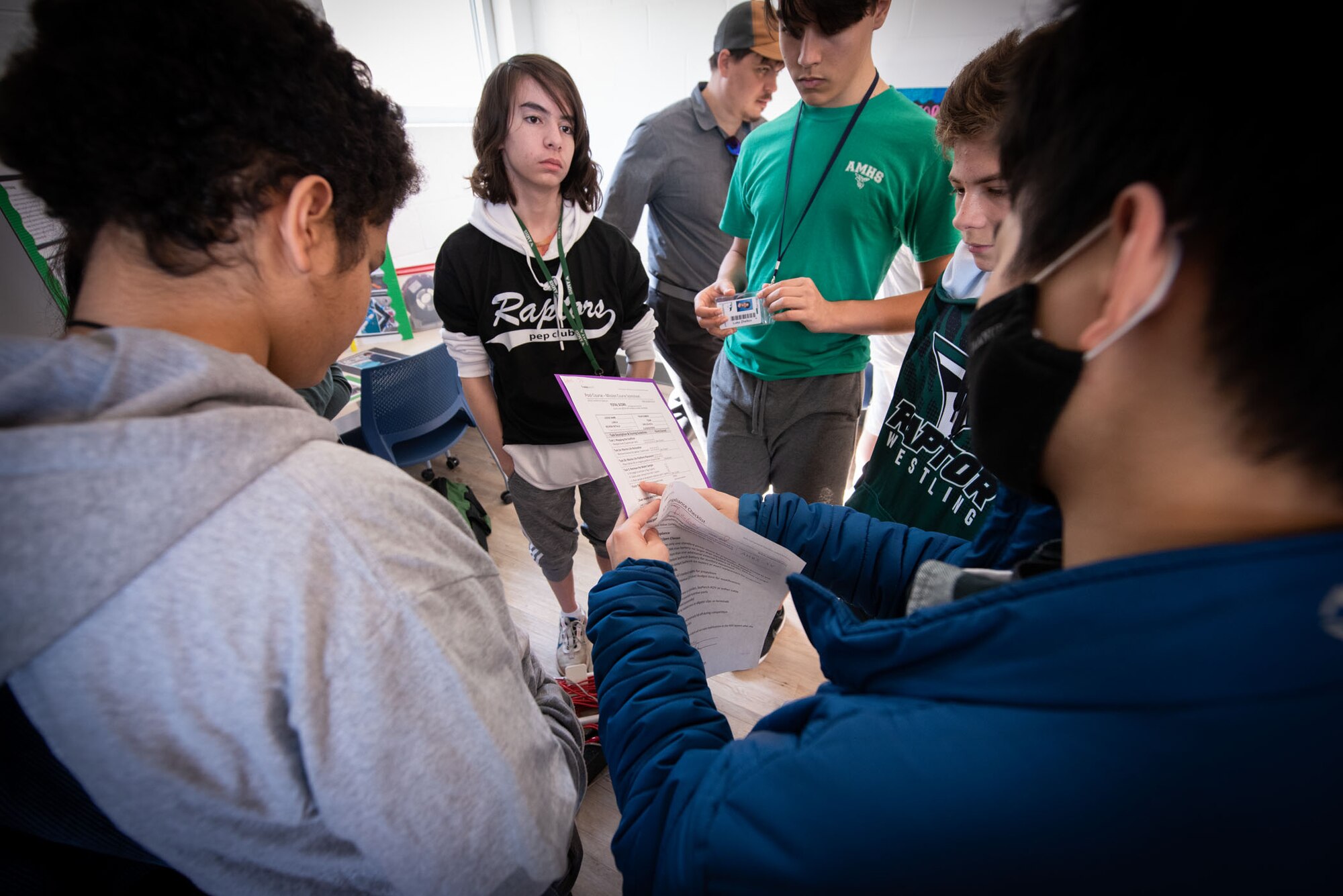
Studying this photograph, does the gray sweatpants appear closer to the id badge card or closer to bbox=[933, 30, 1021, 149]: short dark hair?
the id badge card

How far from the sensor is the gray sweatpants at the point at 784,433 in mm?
1583

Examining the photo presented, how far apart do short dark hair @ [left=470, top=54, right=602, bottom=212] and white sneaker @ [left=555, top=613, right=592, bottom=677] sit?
4.90 feet

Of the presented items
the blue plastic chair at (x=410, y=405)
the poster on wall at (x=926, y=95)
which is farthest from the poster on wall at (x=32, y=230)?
the poster on wall at (x=926, y=95)

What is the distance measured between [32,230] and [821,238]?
7.29 feet

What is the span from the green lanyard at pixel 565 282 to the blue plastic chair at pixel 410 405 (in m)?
0.58

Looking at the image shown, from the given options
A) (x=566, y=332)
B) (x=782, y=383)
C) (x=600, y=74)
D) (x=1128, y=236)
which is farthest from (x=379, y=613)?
(x=600, y=74)

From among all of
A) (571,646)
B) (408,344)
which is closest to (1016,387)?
(571,646)

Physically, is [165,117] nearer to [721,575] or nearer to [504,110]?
[721,575]

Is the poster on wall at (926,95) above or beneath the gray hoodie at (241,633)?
above

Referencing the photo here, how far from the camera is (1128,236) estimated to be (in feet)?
1.22

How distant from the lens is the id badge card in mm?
1412

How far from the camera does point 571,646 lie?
6.44 ft

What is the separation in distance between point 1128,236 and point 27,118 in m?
0.93

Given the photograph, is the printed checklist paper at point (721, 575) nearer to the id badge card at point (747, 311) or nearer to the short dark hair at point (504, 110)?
the id badge card at point (747, 311)
